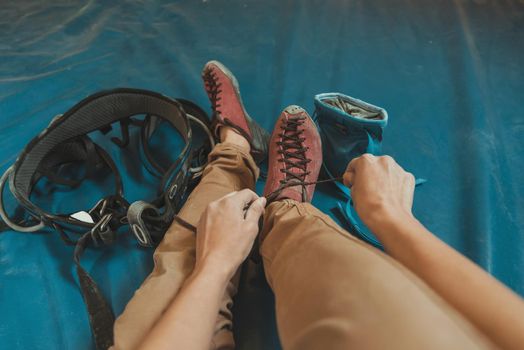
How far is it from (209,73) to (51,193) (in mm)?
505

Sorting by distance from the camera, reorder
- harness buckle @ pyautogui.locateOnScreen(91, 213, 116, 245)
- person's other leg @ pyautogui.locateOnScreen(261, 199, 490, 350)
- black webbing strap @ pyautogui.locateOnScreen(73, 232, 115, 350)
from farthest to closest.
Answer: harness buckle @ pyautogui.locateOnScreen(91, 213, 116, 245) → black webbing strap @ pyautogui.locateOnScreen(73, 232, 115, 350) → person's other leg @ pyautogui.locateOnScreen(261, 199, 490, 350)

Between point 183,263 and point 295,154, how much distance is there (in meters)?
0.37

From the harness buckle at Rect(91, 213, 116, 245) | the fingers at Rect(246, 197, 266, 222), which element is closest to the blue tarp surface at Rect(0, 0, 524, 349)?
the harness buckle at Rect(91, 213, 116, 245)

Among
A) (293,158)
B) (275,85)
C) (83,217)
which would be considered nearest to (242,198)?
(293,158)

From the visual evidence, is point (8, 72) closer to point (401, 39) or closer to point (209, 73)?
point (209, 73)

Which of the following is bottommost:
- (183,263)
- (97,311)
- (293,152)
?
(97,311)

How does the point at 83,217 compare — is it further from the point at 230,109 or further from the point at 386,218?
the point at 386,218

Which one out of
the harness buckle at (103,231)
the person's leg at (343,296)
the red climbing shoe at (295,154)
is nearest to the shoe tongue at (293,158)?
the red climbing shoe at (295,154)

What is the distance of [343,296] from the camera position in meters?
0.38

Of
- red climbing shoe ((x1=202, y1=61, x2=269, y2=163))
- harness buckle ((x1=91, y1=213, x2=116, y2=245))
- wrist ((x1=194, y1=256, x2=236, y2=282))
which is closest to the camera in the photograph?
wrist ((x1=194, y1=256, x2=236, y2=282))

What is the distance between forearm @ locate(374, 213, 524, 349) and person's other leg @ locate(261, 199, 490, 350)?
0.03m

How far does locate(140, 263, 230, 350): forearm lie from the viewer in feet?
1.35

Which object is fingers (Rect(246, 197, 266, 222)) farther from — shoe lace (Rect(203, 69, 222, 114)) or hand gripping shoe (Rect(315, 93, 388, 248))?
shoe lace (Rect(203, 69, 222, 114))

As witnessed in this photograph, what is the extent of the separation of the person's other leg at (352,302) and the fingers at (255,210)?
8cm
